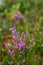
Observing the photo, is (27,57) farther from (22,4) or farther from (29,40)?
(22,4)

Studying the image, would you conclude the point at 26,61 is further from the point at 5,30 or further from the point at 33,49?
the point at 5,30

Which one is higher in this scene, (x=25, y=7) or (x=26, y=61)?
(x=25, y=7)

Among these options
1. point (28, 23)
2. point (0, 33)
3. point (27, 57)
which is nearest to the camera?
point (27, 57)

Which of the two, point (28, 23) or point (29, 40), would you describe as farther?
point (28, 23)

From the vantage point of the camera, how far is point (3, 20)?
12.4 ft

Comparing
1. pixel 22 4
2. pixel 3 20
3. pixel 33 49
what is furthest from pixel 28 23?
pixel 33 49

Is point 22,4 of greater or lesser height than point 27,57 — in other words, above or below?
above

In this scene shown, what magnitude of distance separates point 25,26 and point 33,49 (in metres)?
1.00

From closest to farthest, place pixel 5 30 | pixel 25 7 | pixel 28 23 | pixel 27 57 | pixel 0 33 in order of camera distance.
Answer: pixel 27 57
pixel 0 33
pixel 5 30
pixel 28 23
pixel 25 7

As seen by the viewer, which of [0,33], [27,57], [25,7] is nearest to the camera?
[27,57]

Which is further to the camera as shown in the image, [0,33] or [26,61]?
[0,33]

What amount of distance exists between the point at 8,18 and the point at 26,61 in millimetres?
1451

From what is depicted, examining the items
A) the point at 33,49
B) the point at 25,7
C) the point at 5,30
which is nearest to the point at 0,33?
the point at 5,30

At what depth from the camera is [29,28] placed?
3.41 m
